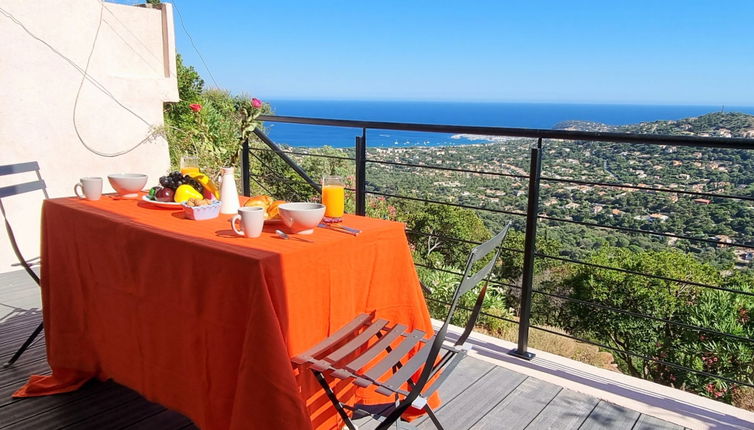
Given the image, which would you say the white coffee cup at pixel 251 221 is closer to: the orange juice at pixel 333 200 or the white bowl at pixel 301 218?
the white bowl at pixel 301 218

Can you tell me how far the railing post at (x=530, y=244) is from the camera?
257 centimetres

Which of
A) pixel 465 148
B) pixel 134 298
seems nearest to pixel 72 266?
pixel 134 298

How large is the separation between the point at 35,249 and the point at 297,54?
132 feet

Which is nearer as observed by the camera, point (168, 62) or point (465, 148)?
point (168, 62)

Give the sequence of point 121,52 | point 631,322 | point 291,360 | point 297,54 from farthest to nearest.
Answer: point 297,54
point 631,322
point 121,52
point 291,360

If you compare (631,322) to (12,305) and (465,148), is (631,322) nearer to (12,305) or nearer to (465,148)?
(465,148)

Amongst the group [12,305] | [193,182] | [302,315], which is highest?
[193,182]

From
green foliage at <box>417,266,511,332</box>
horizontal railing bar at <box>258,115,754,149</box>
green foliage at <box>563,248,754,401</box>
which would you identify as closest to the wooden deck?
horizontal railing bar at <box>258,115,754,149</box>

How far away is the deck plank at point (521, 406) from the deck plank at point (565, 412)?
0.02 m

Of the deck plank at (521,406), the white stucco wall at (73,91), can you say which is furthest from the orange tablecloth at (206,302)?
the white stucco wall at (73,91)

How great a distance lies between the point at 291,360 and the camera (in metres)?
1.62

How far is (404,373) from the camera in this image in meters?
1.66

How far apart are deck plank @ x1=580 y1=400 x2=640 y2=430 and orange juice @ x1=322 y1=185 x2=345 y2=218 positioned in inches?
50.5

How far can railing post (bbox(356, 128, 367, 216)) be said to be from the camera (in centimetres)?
333
